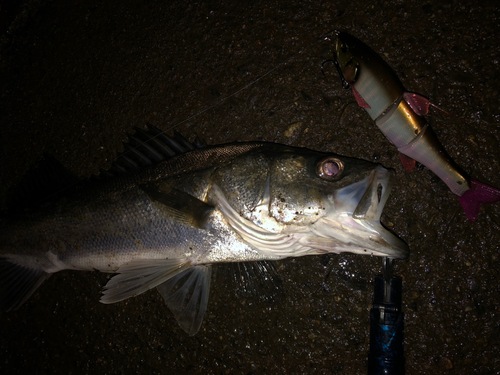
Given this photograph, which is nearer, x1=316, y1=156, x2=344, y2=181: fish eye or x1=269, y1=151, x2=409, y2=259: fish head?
x1=269, y1=151, x2=409, y2=259: fish head

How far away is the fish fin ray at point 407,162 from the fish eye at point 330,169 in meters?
0.67

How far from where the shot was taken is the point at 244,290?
7.94ft

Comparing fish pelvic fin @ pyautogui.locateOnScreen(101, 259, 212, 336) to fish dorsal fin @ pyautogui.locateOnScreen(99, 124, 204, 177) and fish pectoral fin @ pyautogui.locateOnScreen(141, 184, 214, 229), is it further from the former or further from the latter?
fish dorsal fin @ pyautogui.locateOnScreen(99, 124, 204, 177)

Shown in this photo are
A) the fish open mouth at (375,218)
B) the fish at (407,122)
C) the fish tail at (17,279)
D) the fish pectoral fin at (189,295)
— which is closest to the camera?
the fish open mouth at (375,218)

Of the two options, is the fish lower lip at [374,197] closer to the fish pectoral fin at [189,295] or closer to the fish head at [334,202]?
the fish head at [334,202]

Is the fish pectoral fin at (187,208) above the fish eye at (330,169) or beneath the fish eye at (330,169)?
beneath

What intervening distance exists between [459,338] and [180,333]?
2.27m

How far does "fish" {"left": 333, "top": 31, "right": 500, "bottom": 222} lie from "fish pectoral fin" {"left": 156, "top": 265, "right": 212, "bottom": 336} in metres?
1.74

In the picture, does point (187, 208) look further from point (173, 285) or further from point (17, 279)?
point (17, 279)

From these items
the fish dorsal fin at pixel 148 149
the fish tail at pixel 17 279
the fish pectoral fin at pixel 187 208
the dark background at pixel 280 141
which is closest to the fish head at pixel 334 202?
the fish pectoral fin at pixel 187 208

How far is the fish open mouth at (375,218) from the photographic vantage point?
5.59 feet

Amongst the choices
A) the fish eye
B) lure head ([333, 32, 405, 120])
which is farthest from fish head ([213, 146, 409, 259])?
lure head ([333, 32, 405, 120])

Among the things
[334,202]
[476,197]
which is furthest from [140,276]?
[476,197]

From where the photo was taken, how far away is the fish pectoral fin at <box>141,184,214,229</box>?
6.64 ft
